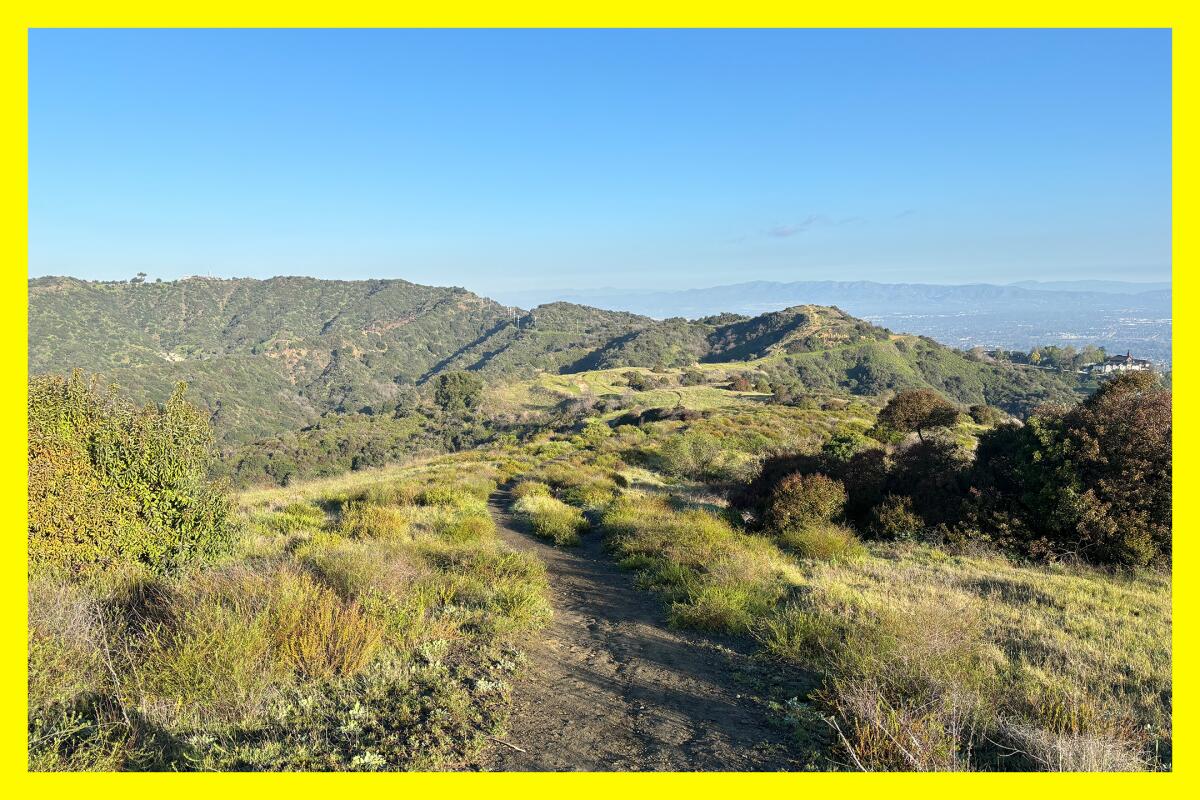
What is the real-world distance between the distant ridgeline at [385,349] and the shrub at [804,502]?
147 ft

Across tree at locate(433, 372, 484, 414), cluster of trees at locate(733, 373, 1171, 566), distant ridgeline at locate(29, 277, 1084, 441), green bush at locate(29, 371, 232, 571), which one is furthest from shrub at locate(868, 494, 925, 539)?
tree at locate(433, 372, 484, 414)

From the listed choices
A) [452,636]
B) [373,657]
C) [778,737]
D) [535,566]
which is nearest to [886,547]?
[535,566]

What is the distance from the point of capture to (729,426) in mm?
29688

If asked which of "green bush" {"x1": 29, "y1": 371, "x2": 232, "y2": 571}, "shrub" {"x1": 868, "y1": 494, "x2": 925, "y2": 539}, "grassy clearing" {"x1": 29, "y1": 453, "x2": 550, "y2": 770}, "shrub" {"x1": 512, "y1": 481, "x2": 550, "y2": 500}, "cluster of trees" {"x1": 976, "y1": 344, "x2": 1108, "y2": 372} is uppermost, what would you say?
Result: "cluster of trees" {"x1": 976, "y1": 344, "x2": 1108, "y2": 372}

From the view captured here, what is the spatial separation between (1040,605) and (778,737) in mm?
5325

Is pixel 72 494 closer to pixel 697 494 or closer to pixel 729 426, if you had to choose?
pixel 697 494

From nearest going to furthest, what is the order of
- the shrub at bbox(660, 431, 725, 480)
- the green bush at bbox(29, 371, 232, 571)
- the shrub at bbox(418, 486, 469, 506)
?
1. the green bush at bbox(29, 371, 232, 571)
2. the shrub at bbox(418, 486, 469, 506)
3. the shrub at bbox(660, 431, 725, 480)

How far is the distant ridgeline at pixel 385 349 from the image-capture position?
77125 mm

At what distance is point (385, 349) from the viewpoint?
157250 mm

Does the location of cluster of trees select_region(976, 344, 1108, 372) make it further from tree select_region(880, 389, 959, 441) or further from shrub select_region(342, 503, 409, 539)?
shrub select_region(342, 503, 409, 539)

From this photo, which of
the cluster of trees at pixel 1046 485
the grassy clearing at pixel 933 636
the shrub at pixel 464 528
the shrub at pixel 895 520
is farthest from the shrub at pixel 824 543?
the shrub at pixel 464 528

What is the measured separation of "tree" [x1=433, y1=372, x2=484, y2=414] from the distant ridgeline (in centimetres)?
2599

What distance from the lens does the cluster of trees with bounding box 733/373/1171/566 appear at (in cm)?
963
